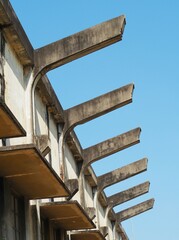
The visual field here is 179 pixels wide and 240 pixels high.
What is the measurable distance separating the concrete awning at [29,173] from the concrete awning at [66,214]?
1.04 meters

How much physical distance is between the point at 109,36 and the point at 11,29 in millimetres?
2737

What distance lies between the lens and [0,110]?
30.6 ft

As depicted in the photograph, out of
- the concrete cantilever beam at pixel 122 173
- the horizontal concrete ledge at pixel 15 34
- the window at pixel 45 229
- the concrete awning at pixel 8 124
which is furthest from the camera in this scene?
the concrete cantilever beam at pixel 122 173

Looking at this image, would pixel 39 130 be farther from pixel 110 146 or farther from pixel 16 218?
pixel 110 146

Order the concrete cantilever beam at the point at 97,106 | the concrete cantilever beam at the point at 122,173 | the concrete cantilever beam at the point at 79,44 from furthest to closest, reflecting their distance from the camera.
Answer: the concrete cantilever beam at the point at 122,173 < the concrete cantilever beam at the point at 97,106 < the concrete cantilever beam at the point at 79,44

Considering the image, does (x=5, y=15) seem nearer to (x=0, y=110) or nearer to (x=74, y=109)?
(x=0, y=110)

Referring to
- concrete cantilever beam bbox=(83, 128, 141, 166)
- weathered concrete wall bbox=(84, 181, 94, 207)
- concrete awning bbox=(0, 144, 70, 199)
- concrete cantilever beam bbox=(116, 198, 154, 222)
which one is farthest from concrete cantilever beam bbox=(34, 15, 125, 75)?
concrete cantilever beam bbox=(116, 198, 154, 222)

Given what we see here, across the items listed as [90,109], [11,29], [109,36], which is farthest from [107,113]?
[11,29]

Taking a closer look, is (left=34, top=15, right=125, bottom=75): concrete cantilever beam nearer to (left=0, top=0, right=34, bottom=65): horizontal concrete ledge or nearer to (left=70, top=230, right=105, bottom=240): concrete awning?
(left=0, top=0, right=34, bottom=65): horizontal concrete ledge

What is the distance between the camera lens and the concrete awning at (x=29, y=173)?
10.9 meters

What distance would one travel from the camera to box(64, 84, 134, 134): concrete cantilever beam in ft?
61.0

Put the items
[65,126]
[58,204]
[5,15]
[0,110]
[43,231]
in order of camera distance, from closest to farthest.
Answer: [0,110] → [5,15] → [58,204] → [43,231] → [65,126]

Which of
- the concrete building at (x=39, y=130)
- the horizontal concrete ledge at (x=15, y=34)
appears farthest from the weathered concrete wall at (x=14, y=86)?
the horizontal concrete ledge at (x=15, y=34)

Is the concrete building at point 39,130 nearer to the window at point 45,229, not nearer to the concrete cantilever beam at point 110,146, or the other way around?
the window at point 45,229
